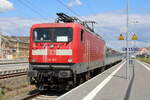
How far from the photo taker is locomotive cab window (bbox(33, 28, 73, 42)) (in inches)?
519

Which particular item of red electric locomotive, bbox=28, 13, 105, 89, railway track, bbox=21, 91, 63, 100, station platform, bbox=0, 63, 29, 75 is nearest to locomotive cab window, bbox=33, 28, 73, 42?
red electric locomotive, bbox=28, 13, 105, 89

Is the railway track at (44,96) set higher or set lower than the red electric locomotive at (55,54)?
lower

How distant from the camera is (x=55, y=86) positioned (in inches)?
526

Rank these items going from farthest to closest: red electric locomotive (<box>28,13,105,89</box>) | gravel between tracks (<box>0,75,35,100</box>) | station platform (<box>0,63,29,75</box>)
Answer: station platform (<box>0,63,29,75</box>) → gravel between tracks (<box>0,75,35,100</box>) → red electric locomotive (<box>28,13,105,89</box>)

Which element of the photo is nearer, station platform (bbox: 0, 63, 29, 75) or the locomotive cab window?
the locomotive cab window

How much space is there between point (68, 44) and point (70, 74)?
1381 mm

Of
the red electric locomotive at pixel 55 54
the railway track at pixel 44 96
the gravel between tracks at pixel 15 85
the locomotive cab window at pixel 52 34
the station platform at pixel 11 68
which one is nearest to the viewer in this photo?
the railway track at pixel 44 96

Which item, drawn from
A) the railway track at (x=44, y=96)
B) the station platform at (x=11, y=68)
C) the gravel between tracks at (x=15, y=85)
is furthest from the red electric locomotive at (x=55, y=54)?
the station platform at (x=11, y=68)

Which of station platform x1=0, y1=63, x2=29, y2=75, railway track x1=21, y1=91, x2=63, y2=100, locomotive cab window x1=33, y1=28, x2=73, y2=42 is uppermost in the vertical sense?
locomotive cab window x1=33, y1=28, x2=73, y2=42

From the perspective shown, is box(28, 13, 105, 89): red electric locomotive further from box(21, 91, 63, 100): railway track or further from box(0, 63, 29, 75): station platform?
box(0, 63, 29, 75): station platform

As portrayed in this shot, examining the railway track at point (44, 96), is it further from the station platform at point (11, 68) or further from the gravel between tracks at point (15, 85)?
the station platform at point (11, 68)

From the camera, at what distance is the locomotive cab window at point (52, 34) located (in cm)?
1318

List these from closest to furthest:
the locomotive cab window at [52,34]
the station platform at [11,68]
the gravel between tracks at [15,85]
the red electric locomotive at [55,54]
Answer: the red electric locomotive at [55,54] → the locomotive cab window at [52,34] → the gravel between tracks at [15,85] → the station platform at [11,68]

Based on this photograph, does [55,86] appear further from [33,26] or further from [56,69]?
[33,26]
